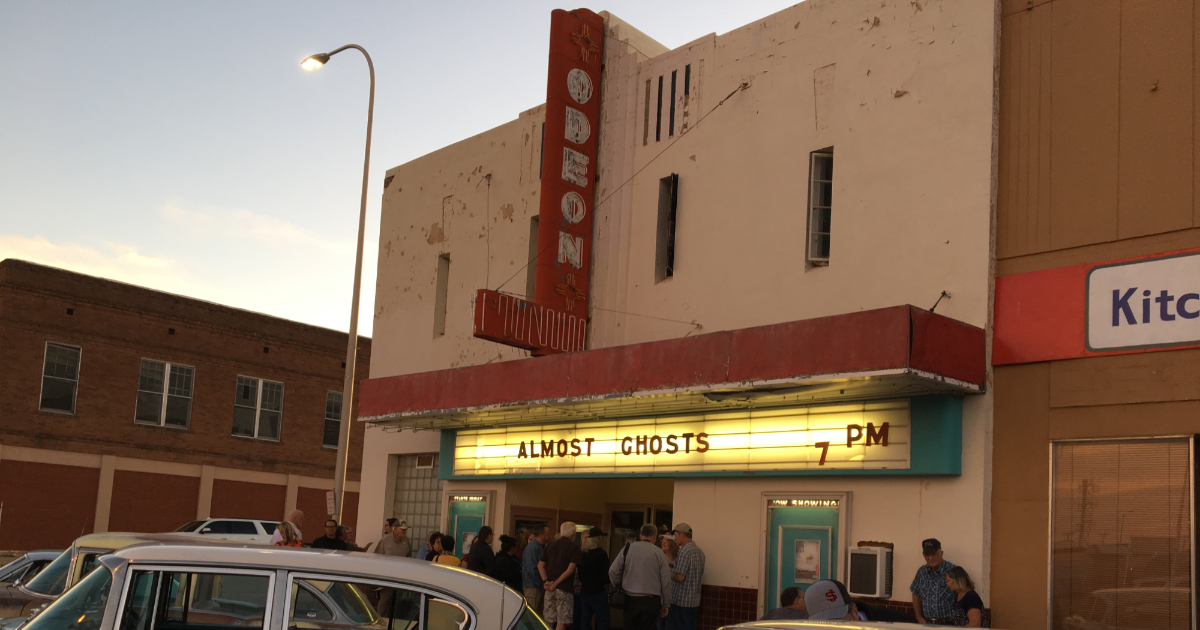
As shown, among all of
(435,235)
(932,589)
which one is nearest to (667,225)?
(435,235)

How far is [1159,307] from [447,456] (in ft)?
37.0

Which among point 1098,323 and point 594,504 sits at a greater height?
point 1098,323

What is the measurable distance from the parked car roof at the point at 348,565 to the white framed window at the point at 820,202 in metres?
8.43

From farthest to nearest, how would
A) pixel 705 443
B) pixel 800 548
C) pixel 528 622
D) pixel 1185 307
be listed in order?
pixel 705 443 < pixel 800 548 < pixel 1185 307 < pixel 528 622

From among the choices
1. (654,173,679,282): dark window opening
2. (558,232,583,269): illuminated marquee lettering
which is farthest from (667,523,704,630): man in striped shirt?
(558,232,583,269): illuminated marquee lettering

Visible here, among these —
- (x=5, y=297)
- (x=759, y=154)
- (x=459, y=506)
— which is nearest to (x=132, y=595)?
(x=759, y=154)

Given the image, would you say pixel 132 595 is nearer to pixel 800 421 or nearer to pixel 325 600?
pixel 325 600

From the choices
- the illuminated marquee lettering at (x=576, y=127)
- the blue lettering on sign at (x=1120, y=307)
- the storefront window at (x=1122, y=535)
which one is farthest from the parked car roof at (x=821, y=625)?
the illuminated marquee lettering at (x=576, y=127)

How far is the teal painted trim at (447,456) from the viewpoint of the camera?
18.0m

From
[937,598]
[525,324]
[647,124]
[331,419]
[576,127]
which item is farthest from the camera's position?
[331,419]

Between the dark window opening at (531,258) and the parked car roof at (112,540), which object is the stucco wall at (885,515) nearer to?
the dark window opening at (531,258)

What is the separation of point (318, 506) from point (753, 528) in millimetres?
27522

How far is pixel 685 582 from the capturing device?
13.0m

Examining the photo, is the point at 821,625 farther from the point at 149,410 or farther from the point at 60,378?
the point at 149,410
